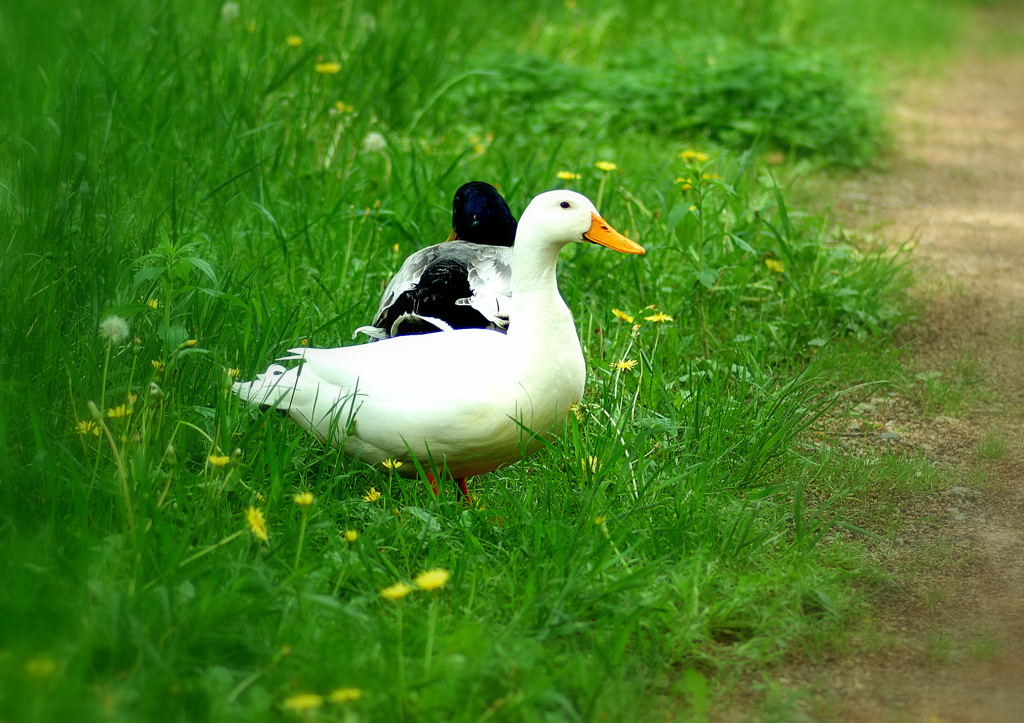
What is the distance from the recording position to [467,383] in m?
2.38

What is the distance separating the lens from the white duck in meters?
2.39

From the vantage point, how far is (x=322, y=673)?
1.83 metres

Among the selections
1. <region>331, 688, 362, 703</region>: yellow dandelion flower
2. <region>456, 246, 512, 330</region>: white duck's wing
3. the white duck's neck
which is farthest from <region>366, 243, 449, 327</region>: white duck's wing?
<region>331, 688, 362, 703</region>: yellow dandelion flower

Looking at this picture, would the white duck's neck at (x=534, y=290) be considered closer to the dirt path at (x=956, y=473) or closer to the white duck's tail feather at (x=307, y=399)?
the white duck's tail feather at (x=307, y=399)

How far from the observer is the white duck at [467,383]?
7.84 ft

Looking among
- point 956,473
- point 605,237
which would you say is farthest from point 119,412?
point 956,473

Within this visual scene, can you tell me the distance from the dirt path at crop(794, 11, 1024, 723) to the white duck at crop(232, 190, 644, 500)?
0.86 m

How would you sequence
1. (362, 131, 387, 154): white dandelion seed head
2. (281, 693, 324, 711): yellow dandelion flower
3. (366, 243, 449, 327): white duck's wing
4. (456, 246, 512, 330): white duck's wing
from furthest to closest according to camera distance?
(362, 131, 387, 154): white dandelion seed head < (366, 243, 449, 327): white duck's wing < (456, 246, 512, 330): white duck's wing < (281, 693, 324, 711): yellow dandelion flower

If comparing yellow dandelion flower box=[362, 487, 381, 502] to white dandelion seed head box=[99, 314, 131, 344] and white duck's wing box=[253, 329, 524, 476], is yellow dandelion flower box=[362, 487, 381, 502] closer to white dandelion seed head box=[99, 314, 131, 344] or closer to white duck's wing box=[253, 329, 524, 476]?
white duck's wing box=[253, 329, 524, 476]

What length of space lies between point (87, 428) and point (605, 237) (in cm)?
134

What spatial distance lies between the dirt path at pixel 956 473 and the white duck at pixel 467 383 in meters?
0.86

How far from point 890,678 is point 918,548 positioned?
61cm

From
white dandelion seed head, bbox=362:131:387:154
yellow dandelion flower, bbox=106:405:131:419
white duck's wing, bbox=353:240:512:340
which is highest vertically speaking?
white dandelion seed head, bbox=362:131:387:154

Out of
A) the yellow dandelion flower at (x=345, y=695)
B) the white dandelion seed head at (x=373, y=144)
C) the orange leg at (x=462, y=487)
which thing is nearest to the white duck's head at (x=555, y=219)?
the orange leg at (x=462, y=487)
